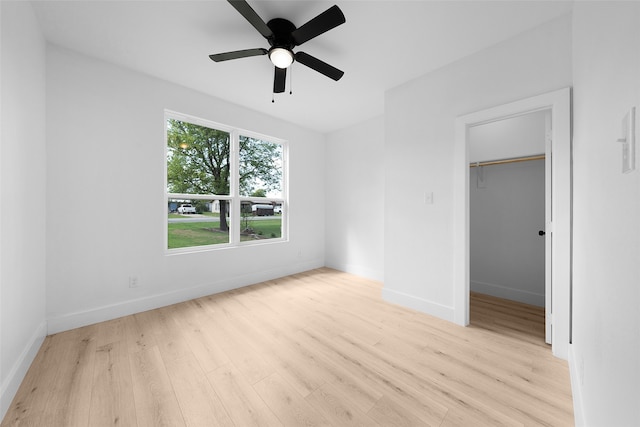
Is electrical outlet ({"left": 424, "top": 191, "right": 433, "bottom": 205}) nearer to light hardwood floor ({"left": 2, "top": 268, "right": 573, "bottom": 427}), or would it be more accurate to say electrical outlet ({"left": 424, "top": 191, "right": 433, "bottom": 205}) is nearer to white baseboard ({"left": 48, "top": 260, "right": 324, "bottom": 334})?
light hardwood floor ({"left": 2, "top": 268, "right": 573, "bottom": 427})

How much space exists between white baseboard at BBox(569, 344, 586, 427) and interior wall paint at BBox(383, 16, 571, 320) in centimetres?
89

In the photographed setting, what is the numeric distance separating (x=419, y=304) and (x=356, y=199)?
6.77 feet

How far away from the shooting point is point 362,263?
14.1 ft

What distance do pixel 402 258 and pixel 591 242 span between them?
6.08 ft

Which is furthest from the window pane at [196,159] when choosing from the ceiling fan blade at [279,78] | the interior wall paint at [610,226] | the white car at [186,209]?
the interior wall paint at [610,226]

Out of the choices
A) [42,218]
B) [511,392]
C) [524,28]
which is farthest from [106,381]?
[524,28]

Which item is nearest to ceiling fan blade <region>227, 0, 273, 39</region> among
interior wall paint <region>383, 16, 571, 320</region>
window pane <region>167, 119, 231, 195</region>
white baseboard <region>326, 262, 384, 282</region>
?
interior wall paint <region>383, 16, 571, 320</region>

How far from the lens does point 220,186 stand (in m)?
3.56

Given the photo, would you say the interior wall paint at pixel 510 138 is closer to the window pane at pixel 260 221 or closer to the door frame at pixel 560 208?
the door frame at pixel 560 208

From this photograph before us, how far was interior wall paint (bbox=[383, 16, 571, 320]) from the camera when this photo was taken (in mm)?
2057

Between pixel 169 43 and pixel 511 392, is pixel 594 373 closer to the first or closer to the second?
pixel 511 392

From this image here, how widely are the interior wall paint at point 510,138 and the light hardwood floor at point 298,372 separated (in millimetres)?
1762

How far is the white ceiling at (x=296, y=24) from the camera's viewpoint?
1885 millimetres

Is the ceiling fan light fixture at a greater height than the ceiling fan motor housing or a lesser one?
lesser
